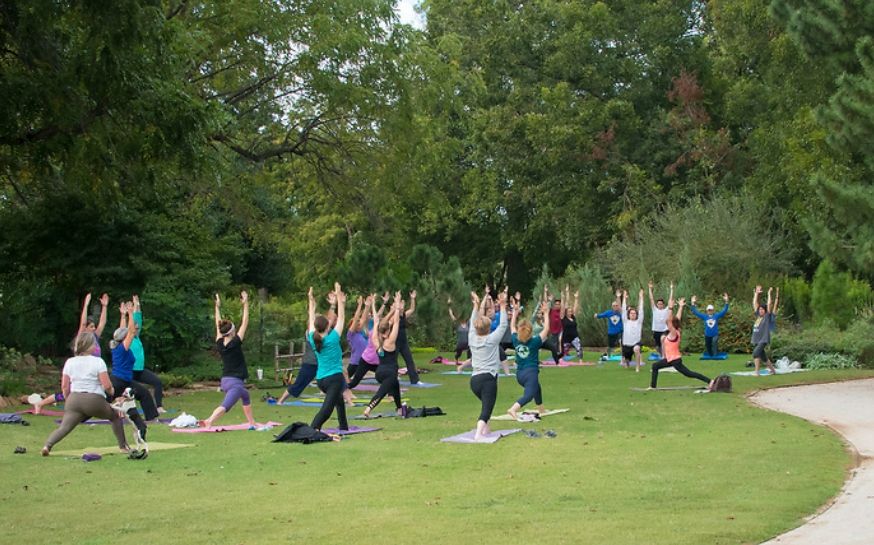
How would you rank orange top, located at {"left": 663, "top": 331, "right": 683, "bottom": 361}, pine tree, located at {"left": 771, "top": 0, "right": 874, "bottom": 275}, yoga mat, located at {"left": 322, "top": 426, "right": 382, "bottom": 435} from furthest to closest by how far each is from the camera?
pine tree, located at {"left": 771, "top": 0, "right": 874, "bottom": 275}, orange top, located at {"left": 663, "top": 331, "right": 683, "bottom": 361}, yoga mat, located at {"left": 322, "top": 426, "right": 382, "bottom": 435}

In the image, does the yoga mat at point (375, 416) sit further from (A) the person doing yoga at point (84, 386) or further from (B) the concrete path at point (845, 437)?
(B) the concrete path at point (845, 437)

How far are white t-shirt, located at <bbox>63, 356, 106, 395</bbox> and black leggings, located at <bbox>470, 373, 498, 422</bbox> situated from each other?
479 centimetres

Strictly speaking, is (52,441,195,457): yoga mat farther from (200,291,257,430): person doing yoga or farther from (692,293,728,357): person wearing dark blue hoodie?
(692,293,728,357): person wearing dark blue hoodie

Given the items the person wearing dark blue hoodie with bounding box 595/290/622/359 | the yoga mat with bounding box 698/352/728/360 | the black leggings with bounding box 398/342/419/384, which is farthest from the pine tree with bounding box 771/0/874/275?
the black leggings with bounding box 398/342/419/384

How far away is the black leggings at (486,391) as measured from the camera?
48.6 ft

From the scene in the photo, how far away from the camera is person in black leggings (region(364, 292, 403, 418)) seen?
58.5 ft

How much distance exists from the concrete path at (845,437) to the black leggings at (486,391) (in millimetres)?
4561

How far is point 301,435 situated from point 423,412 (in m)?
3.74

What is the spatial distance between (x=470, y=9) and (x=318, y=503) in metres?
47.5

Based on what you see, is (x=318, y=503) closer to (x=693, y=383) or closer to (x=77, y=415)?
(x=77, y=415)

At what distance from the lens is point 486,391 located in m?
14.9

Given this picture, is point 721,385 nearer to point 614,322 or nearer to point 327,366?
point 327,366

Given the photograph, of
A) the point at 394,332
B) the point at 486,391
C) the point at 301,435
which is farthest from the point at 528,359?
the point at 301,435

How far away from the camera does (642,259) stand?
42.1 meters
